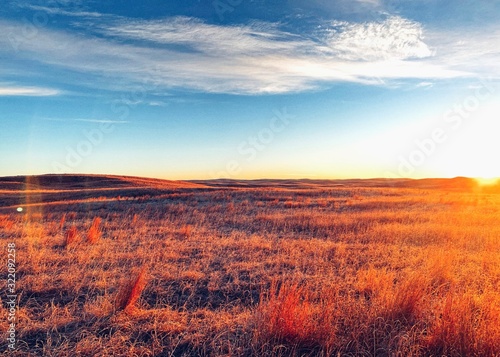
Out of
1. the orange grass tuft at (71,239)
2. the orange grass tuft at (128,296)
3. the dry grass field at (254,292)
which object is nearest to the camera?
the dry grass field at (254,292)

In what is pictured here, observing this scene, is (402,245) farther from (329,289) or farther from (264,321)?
(264,321)

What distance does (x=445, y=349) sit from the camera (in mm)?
3607

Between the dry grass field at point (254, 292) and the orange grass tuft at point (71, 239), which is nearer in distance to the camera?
the dry grass field at point (254, 292)

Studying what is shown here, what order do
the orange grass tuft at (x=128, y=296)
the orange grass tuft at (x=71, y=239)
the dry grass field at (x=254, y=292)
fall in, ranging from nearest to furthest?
the dry grass field at (x=254, y=292), the orange grass tuft at (x=128, y=296), the orange grass tuft at (x=71, y=239)

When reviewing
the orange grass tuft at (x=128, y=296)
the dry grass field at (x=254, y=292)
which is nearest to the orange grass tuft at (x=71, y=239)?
the dry grass field at (x=254, y=292)

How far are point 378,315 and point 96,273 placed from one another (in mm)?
5104

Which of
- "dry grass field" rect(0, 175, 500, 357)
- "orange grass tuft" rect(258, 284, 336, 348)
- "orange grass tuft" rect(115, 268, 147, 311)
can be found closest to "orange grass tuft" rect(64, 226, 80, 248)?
"dry grass field" rect(0, 175, 500, 357)

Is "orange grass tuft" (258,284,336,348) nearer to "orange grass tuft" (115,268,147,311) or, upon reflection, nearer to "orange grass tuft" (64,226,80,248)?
"orange grass tuft" (115,268,147,311)

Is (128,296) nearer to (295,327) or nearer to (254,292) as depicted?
(254,292)

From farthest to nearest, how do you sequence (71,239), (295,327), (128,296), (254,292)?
(71,239), (254,292), (128,296), (295,327)

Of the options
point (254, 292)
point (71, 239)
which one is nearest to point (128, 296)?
point (254, 292)

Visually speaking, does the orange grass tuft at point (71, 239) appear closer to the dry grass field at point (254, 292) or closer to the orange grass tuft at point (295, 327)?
the dry grass field at point (254, 292)

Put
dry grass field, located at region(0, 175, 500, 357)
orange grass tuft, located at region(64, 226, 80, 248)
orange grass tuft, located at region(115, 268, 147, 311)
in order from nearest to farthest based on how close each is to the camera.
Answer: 1. dry grass field, located at region(0, 175, 500, 357)
2. orange grass tuft, located at region(115, 268, 147, 311)
3. orange grass tuft, located at region(64, 226, 80, 248)

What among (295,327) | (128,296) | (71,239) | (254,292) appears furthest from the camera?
(71,239)
